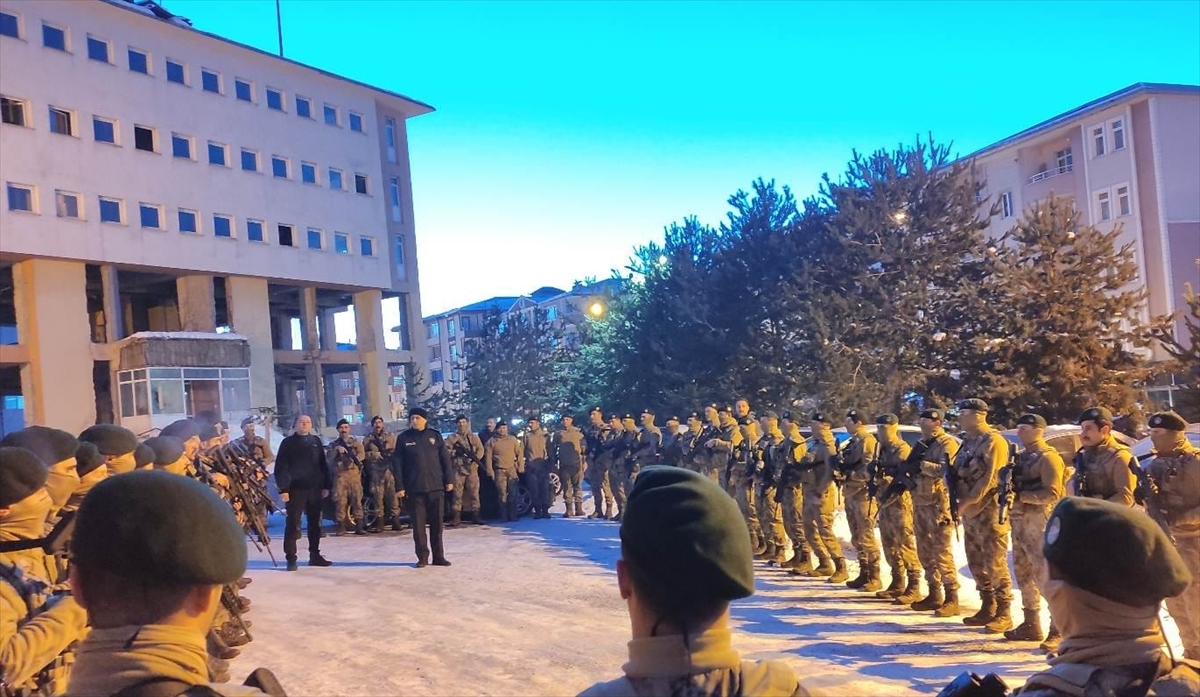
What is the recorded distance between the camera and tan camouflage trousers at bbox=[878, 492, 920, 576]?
10.1 meters

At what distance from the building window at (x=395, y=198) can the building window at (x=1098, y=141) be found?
32.3 metres

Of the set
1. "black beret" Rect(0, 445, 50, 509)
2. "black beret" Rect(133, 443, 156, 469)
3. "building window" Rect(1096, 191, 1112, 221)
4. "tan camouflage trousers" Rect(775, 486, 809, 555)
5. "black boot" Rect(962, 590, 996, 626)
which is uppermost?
"building window" Rect(1096, 191, 1112, 221)

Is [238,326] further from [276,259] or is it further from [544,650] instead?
[544,650]

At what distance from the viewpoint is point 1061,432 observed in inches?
611

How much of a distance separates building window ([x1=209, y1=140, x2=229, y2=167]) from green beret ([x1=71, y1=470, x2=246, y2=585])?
39.2 m

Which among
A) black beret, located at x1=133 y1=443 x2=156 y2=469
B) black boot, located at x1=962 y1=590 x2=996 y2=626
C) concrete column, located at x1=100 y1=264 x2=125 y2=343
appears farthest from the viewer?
concrete column, located at x1=100 y1=264 x2=125 y2=343

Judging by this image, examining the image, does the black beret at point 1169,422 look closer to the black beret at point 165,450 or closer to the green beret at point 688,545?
the green beret at point 688,545

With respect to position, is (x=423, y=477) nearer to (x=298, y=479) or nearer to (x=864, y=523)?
(x=298, y=479)

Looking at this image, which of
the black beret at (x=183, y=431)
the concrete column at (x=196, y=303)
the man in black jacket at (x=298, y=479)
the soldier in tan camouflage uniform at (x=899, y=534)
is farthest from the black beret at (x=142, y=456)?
the concrete column at (x=196, y=303)

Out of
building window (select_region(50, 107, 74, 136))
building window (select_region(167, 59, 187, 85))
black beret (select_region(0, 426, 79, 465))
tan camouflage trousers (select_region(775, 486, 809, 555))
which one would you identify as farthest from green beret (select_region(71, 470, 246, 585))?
building window (select_region(167, 59, 187, 85))

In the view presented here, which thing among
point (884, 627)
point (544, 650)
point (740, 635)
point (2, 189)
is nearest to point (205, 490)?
point (544, 650)

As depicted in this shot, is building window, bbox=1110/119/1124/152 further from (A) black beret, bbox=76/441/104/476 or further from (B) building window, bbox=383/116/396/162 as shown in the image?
(A) black beret, bbox=76/441/104/476

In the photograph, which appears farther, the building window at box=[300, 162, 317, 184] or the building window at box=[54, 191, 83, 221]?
the building window at box=[300, 162, 317, 184]

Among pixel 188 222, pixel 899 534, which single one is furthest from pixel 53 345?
pixel 899 534
